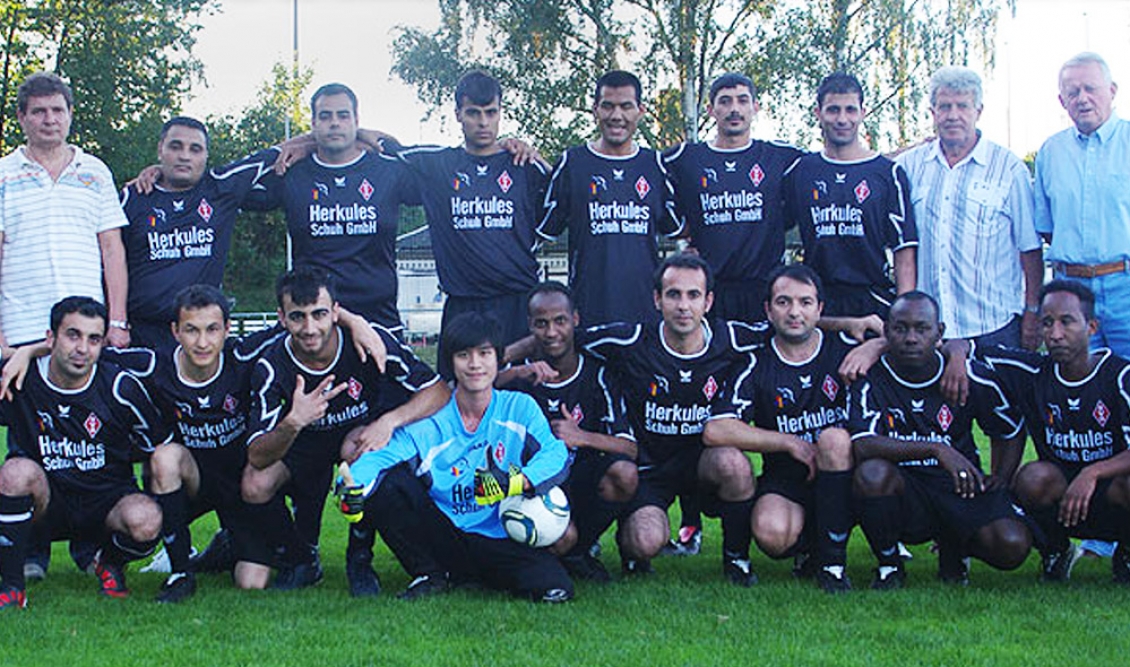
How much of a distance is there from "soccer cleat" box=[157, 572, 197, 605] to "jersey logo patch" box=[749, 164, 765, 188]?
11.7ft

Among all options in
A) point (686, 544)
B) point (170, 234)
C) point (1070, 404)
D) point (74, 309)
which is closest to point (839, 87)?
point (1070, 404)

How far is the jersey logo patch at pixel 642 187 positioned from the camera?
6473mm

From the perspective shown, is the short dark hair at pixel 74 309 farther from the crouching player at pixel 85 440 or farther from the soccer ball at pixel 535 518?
the soccer ball at pixel 535 518

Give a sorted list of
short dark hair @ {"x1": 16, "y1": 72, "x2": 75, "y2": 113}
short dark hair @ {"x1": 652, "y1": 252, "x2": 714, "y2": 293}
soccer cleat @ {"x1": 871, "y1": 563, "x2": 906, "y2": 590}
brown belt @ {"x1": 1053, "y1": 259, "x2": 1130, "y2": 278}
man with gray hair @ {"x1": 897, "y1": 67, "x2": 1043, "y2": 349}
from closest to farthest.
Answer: soccer cleat @ {"x1": 871, "y1": 563, "x2": 906, "y2": 590} < short dark hair @ {"x1": 652, "y1": 252, "x2": 714, "y2": 293} < brown belt @ {"x1": 1053, "y1": 259, "x2": 1130, "y2": 278} < short dark hair @ {"x1": 16, "y1": 72, "x2": 75, "y2": 113} < man with gray hair @ {"x1": 897, "y1": 67, "x2": 1043, "y2": 349}

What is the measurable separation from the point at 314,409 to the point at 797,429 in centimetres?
231

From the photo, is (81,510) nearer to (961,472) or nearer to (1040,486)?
(961,472)

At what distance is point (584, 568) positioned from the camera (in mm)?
5496

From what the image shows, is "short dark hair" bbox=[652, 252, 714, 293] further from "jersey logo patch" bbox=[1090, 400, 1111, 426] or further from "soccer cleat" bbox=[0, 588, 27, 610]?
"soccer cleat" bbox=[0, 588, 27, 610]

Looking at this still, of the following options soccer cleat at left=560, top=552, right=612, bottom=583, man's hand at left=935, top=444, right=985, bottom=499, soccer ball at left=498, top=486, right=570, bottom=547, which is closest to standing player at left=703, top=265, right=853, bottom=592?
man's hand at left=935, top=444, right=985, bottom=499

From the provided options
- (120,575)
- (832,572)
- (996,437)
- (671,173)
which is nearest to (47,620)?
(120,575)

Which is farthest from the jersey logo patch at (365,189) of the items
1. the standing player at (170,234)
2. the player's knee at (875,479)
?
the player's knee at (875,479)

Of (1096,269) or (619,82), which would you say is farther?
(619,82)

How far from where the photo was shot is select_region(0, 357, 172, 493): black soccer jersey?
5.35 metres

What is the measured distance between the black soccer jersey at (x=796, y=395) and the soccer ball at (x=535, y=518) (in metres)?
1.00
